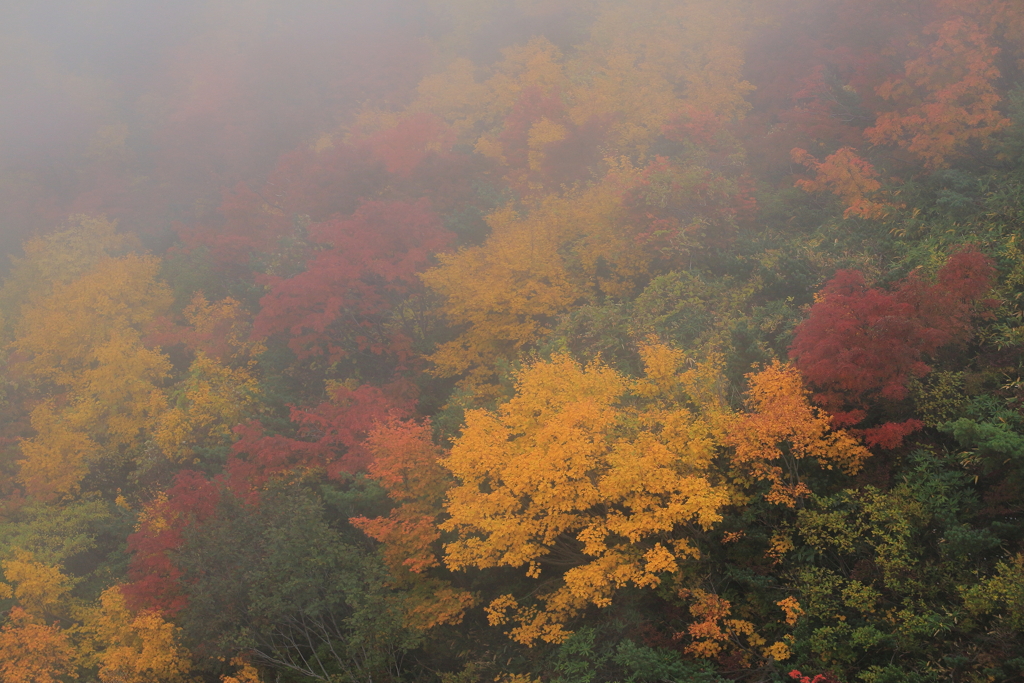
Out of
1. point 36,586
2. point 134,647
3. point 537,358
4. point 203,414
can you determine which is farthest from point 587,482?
point 203,414

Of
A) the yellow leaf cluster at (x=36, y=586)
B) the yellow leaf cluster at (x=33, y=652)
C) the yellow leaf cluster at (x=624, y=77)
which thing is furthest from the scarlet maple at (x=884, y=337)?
the yellow leaf cluster at (x=36, y=586)

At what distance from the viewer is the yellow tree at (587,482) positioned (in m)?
12.7

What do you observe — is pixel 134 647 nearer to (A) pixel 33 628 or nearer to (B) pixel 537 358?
(A) pixel 33 628

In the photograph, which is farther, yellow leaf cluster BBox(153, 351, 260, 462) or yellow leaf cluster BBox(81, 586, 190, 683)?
yellow leaf cluster BBox(153, 351, 260, 462)

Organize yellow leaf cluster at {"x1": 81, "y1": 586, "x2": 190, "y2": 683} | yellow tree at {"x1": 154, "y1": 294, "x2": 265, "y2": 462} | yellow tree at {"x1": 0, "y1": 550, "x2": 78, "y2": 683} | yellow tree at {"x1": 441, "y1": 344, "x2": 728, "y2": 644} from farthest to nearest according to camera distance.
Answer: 1. yellow tree at {"x1": 154, "y1": 294, "x2": 265, "y2": 462}
2. yellow tree at {"x1": 0, "y1": 550, "x2": 78, "y2": 683}
3. yellow leaf cluster at {"x1": 81, "y1": 586, "x2": 190, "y2": 683}
4. yellow tree at {"x1": 441, "y1": 344, "x2": 728, "y2": 644}

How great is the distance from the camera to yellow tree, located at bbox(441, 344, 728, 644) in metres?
12.7

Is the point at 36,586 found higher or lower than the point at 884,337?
lower

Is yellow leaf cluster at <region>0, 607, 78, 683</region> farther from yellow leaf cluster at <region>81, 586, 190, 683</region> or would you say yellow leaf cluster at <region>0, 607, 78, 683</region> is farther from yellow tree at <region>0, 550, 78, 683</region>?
yellow leaf cluster at <region>81, 586, 190, 683</region>

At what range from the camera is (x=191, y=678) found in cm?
1667

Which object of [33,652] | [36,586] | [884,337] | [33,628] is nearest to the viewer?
[884,337]

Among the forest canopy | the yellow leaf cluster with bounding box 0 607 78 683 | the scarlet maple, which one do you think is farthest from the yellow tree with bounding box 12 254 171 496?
the scarlet maple

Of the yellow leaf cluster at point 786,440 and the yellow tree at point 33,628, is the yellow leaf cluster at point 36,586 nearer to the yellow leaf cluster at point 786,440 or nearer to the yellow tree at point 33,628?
the yellow tree at point 33,628

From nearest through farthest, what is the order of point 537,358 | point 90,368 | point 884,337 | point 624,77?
point 884,337, point 537,358, point 90,368, point 624,77

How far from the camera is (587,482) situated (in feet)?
42.5
